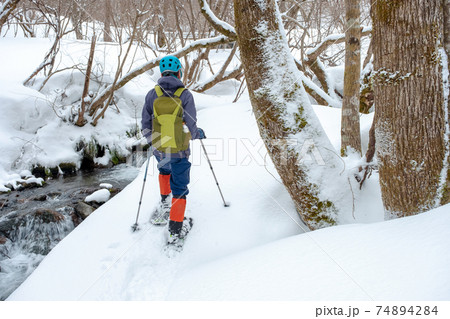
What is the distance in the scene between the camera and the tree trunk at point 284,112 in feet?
6.96

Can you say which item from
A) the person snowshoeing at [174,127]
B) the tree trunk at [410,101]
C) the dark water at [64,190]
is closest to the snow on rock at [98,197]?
the dark water at [64,190]

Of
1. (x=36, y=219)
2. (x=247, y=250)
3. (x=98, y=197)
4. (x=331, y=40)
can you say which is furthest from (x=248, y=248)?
(x=331, y=40)

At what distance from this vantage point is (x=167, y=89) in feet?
8.96

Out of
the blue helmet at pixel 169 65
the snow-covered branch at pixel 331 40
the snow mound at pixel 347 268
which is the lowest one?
the snow mound at pixel 347 268

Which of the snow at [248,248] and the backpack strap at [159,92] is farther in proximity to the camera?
the backpack strap at [159,92]

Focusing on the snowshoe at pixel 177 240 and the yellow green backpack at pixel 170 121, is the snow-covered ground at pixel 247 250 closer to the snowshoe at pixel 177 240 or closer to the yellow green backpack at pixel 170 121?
the snowshoe at pixel 177 240

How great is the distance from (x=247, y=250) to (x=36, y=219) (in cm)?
381

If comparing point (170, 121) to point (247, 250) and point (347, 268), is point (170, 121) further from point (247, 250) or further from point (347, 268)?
point (347, 268)

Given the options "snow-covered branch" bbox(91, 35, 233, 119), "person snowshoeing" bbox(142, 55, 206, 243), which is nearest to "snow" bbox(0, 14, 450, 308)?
"person snowshoeing" bbox(142, 55, 206, 243)

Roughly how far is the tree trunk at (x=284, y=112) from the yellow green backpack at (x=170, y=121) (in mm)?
823

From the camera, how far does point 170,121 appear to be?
2.72 m

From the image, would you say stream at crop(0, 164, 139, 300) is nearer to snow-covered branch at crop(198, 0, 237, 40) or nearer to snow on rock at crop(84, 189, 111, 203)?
snow on rock at crop(84, 189, 111, 203)

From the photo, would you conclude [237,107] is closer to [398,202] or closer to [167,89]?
[167,89]

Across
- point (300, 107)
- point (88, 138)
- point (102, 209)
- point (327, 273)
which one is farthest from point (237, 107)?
point (327, 273)
